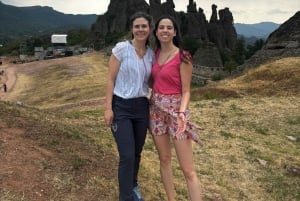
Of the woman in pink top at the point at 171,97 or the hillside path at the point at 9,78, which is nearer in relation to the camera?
the woman in pink top at the point at 171,97

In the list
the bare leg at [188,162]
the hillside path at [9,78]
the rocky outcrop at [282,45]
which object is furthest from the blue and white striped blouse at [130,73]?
the hillside path at [9,78]

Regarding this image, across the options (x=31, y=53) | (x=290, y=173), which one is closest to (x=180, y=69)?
(x=290, y=173)

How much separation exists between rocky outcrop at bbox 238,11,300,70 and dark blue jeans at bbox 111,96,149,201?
26.9 metres

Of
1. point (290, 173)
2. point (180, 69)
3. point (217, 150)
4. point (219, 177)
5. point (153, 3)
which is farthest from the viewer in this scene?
point (153, 3)

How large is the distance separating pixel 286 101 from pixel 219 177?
11.1 metres

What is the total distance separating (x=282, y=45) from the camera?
3484 centimetres

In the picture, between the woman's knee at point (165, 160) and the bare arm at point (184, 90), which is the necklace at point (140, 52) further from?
the woman's knee at point (165, 160)

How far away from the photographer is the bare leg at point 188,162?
22.5 ft

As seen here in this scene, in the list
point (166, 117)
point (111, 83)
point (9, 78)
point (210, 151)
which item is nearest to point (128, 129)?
point (166, 117)

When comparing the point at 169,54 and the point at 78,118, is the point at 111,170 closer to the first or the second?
the point at 169,54

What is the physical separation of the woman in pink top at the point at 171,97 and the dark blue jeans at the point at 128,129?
7.6 inches

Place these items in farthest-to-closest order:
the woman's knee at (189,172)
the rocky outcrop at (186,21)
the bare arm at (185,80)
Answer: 1. the rocky outcrop at (186,21)
2. the woman's knee at (189,172)
3. the bare arm at (185,80)

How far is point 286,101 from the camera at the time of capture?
21188 millimetres

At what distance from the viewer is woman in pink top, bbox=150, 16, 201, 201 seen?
662 centimetres
